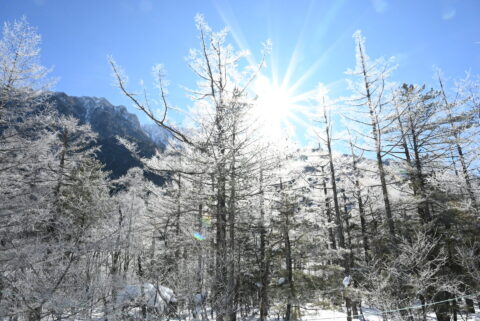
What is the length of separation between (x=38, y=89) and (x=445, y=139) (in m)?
16.2

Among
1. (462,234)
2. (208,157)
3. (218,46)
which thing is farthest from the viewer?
(462,234)

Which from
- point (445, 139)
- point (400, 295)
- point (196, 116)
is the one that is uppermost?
point (445, 139)

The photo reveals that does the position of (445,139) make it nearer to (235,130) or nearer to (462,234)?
(462,234)

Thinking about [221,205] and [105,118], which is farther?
[105,118]

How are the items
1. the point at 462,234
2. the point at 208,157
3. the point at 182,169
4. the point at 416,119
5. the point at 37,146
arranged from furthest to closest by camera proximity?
the point at 462,234 < the point at 416,119 < the point at 37,146 < the point at 182,169 < the point at 208,157

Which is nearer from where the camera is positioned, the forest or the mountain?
the forest

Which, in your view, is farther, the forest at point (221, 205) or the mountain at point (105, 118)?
the mountain at point (105, 118)

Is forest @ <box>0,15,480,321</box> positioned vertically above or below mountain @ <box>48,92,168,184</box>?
below

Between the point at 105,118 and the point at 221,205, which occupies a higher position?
the point at 105,118

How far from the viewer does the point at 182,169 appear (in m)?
6.40

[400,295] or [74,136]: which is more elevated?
[74,136]

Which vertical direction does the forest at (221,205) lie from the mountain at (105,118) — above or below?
below

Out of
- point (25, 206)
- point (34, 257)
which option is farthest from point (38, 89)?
point (34, 257)

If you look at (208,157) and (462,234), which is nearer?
(208,157)
